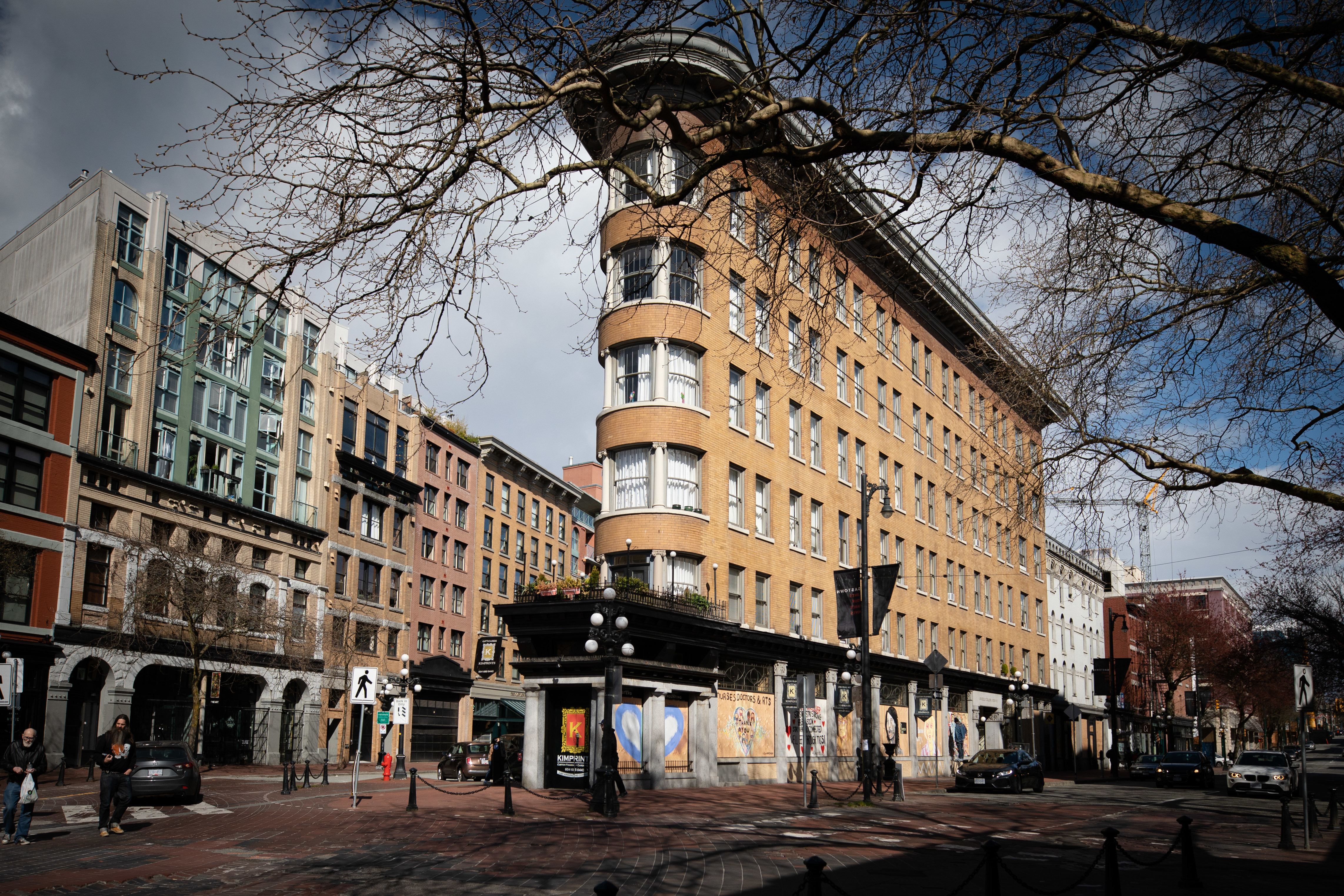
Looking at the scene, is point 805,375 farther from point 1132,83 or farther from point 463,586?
point 463,586

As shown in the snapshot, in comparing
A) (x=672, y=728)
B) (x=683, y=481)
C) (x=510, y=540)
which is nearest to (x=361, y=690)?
(x=672, y=728)

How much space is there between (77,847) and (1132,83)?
57.6ft

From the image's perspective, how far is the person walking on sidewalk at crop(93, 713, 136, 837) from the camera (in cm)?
1716

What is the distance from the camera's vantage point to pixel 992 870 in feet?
31.0

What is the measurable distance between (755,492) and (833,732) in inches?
427

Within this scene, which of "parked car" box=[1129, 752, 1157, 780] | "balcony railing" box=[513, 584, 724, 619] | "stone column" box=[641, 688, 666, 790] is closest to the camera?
"balcony railing" box=[513, 584, 724, 619]

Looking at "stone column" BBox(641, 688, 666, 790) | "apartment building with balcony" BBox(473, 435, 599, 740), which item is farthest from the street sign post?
"apartment building with balcony" BBox(473, 435, 599, 740)

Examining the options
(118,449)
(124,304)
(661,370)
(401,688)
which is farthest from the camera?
(401,688)

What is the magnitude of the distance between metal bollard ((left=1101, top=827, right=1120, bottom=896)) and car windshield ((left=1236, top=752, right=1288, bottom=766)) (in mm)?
31684

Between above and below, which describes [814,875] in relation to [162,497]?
below

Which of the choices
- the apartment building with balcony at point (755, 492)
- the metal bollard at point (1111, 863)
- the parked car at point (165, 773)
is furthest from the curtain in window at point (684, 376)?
the metal bollard at point (1111, 863)

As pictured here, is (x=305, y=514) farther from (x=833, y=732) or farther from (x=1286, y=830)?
(x=1286, y=830)

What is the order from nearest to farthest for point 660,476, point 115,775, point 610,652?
1. point 115,775
2. point 610,652
3. point 660,476

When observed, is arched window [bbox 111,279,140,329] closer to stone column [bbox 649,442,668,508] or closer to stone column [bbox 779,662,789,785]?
stone column [bbox 649,442,668,508]
